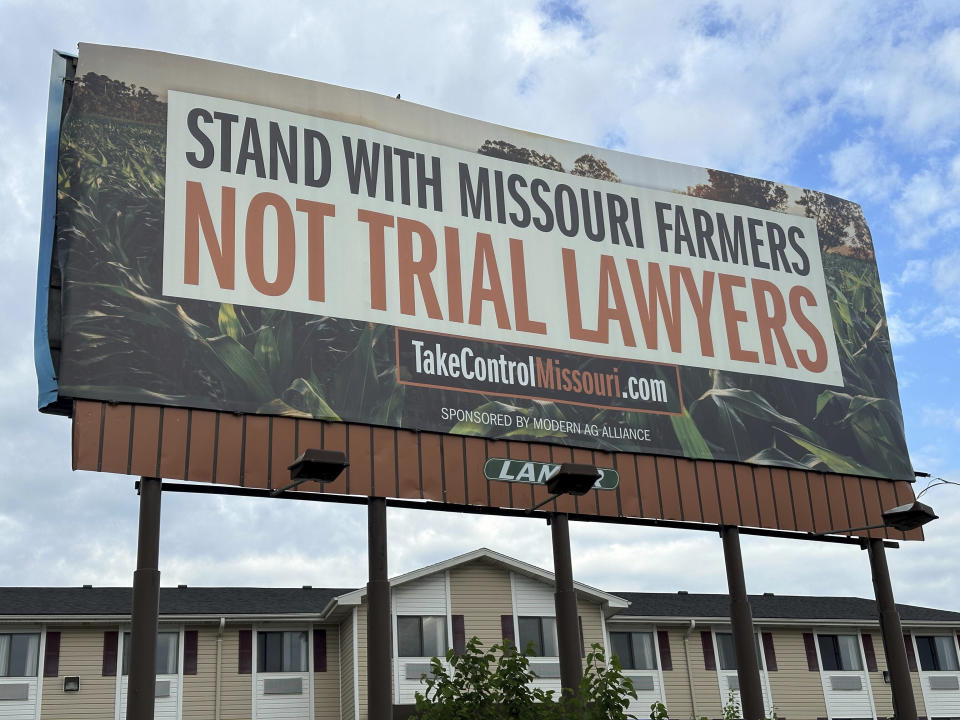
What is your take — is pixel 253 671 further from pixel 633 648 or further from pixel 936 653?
pixel 936 653

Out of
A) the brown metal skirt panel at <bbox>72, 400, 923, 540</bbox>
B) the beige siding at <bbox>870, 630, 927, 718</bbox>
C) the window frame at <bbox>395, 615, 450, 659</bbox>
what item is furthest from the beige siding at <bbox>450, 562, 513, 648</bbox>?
the brown metal skirt panel at <bbox>72, 400, 923, 540</bbox>

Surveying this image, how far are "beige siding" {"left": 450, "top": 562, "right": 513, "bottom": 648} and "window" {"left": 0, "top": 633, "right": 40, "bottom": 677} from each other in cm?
1248

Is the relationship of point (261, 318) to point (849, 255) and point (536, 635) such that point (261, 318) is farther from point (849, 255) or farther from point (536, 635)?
point (536, 635)

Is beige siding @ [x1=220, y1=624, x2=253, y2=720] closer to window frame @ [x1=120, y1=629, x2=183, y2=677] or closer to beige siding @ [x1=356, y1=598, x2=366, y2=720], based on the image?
window frame @ [x1=120, y1=629, x2=183, y2=677]

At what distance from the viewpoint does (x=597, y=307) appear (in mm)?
19938

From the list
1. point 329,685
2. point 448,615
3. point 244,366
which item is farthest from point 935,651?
point 244,366

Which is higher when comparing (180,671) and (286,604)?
(286,604)

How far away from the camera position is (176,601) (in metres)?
36.8

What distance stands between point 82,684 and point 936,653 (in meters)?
29.6

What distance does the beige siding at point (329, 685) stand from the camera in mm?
35250

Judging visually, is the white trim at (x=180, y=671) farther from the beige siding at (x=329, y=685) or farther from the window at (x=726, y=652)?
the window at (x=726, y=652)

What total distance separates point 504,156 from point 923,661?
99.8 ft

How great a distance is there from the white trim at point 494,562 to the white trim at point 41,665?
820 centimetres

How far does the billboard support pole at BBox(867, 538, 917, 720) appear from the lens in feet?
68.2
